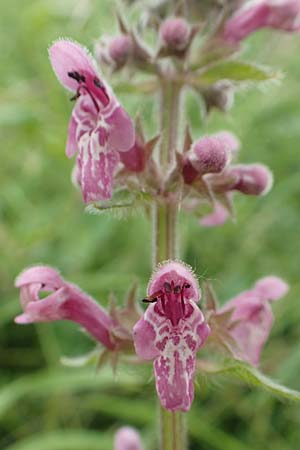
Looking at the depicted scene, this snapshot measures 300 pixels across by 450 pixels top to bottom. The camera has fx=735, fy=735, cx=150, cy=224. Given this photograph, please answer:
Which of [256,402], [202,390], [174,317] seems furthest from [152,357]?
[202,390]

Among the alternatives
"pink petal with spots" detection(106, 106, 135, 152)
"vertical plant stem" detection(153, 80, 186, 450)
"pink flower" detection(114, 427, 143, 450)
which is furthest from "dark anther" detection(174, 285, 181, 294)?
"pink flower" detection(114, 427, 143, 450)

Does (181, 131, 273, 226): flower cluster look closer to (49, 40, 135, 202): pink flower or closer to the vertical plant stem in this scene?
the vertical plant stem

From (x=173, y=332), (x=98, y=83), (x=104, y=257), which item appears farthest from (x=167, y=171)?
(x=104, y=257)

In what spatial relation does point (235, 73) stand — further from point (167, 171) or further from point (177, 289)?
point (177, 289)

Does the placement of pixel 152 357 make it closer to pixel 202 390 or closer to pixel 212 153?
pixel 212 153

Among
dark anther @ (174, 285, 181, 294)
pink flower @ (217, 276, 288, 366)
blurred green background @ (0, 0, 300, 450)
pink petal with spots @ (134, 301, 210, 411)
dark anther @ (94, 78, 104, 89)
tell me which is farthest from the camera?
blurred green background @ (0, 0, 300, 450)

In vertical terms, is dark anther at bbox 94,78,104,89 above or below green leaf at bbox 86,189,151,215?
above

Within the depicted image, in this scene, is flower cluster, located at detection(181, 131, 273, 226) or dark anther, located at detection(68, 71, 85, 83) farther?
dark anther, located at detection(68, 71, 85, 83)
